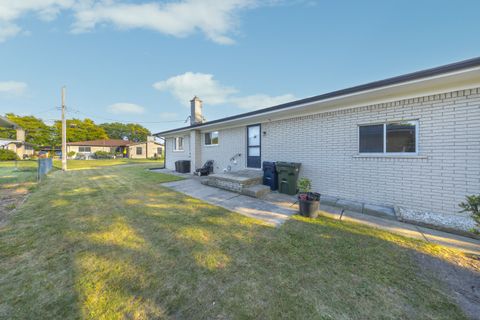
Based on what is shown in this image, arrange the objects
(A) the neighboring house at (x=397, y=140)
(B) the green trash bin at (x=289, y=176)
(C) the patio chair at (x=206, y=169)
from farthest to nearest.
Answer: (C) the patio chair at (x=206, y=169) < (B) the green trash bin at (x=289, y=176) < (A) the neighboring house at (x=397, y=140)

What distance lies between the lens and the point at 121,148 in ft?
124

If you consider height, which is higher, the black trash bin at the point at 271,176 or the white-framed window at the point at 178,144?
the white-framed window at the point at 178,144

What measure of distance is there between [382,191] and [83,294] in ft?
21.1

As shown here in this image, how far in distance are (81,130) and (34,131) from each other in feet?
28.0

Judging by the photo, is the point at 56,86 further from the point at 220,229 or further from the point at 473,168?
the point at 473,168

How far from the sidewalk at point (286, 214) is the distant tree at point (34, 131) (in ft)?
171

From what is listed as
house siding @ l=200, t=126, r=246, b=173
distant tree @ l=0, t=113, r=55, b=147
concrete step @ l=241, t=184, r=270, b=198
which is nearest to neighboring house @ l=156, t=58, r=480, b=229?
concrete step @ l=241, t=184, r=270, b=198

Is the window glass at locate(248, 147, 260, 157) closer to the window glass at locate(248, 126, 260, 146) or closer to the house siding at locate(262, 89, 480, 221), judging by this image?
the window glass at locate(248, 126, 260, 146)

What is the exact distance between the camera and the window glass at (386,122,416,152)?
452 centimetres

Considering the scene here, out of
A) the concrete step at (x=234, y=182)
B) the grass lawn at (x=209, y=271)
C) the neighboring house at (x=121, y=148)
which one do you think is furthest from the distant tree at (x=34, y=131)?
the grass lawn at (x=209, y=271)

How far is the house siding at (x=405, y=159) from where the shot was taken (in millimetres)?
3854

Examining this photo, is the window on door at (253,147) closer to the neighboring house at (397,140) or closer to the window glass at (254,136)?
the window glass at (254,136)

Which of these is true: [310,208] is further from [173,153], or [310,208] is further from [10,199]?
[173,153]

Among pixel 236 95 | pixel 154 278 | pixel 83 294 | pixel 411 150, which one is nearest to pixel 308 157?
pixel 411 150
